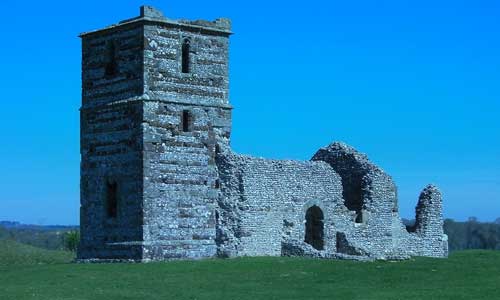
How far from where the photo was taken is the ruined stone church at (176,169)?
1650 inches

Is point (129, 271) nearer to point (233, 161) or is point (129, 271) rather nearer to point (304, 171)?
point (233, 161)

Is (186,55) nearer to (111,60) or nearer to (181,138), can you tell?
(111,60)

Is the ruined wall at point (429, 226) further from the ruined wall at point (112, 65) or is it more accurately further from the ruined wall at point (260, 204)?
the ruined wall at point (112, 65)

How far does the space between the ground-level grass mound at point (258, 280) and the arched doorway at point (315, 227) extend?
4.36 metres

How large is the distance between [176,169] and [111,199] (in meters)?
2.91

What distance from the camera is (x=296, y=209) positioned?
4438cm

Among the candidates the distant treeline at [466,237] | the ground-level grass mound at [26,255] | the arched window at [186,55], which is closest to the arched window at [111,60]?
the arched window at [186,55]

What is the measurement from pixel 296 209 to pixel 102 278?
34.7ft

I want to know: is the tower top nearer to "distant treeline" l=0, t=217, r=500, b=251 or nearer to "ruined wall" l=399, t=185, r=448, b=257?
"ruined wall" l=399, t=185, r=448, b=257

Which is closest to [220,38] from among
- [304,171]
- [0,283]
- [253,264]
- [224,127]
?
[224,127]

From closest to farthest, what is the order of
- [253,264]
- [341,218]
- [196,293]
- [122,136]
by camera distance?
[196,293] → [253,264] → [122,136] → [341,218]

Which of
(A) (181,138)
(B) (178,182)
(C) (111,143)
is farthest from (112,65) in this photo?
(B) (178,182)

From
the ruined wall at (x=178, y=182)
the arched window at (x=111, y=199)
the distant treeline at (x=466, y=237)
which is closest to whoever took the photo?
the ruined wall at (x=178, y=182)

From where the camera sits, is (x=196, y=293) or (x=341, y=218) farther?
(x=341, y=218)
